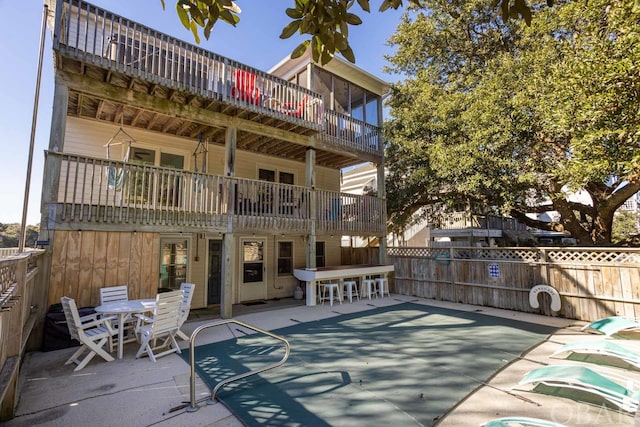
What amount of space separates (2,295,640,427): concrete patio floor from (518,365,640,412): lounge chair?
20cm

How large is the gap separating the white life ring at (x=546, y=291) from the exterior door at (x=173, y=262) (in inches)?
370

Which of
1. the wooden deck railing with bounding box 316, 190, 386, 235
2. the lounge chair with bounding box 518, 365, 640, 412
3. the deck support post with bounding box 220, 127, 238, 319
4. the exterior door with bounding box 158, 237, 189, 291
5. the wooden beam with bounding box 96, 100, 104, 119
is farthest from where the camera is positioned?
the wooden deck railing with bounding box 316, 190, 386, 235

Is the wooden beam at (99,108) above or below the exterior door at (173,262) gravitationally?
above

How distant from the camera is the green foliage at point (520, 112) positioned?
6.11 meters

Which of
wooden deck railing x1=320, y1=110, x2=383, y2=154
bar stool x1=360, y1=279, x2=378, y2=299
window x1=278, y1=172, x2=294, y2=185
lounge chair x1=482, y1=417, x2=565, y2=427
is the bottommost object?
lounge chair x1=482, y1=417, x2=565, y2=427

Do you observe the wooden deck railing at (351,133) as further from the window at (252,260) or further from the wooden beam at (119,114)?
the wooden beam at (119,114)

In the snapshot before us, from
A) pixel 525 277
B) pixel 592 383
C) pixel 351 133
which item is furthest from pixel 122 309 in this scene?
pixel 525 277

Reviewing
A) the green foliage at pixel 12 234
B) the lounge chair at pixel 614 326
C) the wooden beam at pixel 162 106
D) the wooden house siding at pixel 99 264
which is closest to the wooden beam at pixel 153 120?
the wooden beam at pixel 162 106

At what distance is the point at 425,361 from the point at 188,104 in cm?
729

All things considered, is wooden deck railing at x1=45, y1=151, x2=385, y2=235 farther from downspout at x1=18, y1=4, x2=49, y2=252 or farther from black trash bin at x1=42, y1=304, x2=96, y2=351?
black trash bin at x1=42, y1=304, x2=96, y2=351

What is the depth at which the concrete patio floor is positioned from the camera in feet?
10.4

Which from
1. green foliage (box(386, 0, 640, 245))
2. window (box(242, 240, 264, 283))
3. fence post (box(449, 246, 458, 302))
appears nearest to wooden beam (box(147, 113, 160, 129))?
window (box(242, 240, 264, 283))

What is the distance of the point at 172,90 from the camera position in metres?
6.73

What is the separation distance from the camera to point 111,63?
19.3 feet
